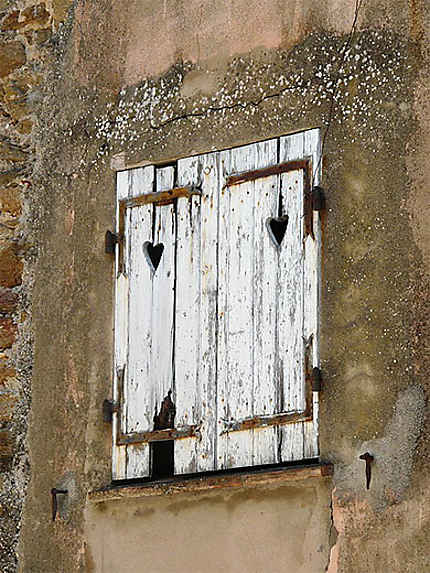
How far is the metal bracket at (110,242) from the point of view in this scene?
6.69 m

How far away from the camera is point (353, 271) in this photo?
5.85m

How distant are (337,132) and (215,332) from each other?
98cm

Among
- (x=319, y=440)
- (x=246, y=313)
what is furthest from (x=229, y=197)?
(x=319, y=440)

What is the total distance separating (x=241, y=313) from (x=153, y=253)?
62 cm

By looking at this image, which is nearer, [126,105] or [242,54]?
[242,54]

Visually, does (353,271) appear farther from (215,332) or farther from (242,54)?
(242,54)

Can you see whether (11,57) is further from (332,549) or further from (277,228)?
(332,549)

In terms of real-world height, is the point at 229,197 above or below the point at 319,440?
above

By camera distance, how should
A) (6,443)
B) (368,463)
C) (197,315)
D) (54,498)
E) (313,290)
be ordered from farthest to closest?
1. (6,443)
2. (54,498)
3. (197,315)
4. (313,290)
5. (368,463)

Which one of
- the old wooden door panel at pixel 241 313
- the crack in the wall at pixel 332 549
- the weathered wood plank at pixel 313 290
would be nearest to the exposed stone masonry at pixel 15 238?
the old wooden door panel at pixel 241 313

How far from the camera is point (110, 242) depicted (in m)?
6.69

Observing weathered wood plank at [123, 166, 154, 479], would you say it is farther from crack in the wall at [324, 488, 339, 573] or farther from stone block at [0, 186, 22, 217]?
crack in the wall at [324, 488, 339, 573]

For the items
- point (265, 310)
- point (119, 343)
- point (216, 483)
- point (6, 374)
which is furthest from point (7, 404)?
point (265, 310)

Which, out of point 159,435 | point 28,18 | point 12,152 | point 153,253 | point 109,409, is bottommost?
point 159,435
